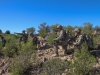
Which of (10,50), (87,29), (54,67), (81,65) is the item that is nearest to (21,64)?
(54,67)

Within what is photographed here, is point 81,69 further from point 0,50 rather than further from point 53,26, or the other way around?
point 53,26

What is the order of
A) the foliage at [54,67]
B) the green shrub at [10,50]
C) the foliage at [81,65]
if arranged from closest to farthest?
the foliage at [81,65] → the foliage at [54,67] → the green shrub at [10,50]

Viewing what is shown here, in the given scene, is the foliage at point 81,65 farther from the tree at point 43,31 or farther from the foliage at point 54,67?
the tree at point 43,31

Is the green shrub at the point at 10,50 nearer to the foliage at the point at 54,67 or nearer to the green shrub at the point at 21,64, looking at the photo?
the green shrub at the point at 21,64

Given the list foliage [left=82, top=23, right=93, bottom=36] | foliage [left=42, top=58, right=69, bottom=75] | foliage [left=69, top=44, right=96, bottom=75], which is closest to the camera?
foliage [left=69, top=44, right=96, bottom=75]

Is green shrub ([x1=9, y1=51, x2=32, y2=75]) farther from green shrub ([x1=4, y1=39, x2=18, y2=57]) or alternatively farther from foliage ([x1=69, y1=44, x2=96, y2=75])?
foliage ([x1=69, y1=44, x2=96, y2=75])

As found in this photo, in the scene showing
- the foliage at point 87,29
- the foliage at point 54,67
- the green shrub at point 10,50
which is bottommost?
the foliage at point 54,67

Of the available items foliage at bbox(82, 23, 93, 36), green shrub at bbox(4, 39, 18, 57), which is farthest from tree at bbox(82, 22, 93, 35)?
green shrub at bbox(4, 39, 18, 57)

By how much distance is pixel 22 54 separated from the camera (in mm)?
8695

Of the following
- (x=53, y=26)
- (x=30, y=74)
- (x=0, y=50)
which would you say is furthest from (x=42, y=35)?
(x=30, y=74)

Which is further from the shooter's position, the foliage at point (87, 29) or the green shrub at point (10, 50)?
the foliage at point (87, 29)

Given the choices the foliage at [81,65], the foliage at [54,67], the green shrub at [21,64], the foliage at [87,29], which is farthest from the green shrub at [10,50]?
the foliage at [87,29]

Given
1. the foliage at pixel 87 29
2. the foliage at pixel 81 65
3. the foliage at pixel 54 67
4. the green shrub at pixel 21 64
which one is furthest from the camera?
the foliage at pixel 87 29

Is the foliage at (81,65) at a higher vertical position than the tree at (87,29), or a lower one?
lower
